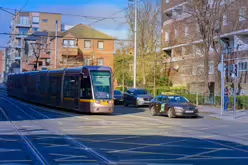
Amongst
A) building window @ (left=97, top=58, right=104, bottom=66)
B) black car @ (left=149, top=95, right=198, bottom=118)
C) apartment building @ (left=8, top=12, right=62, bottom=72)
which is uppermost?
apartment building @ (left=8, top=12, right=62, bottom=72)

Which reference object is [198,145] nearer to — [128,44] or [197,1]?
[197,1]

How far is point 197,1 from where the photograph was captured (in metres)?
32.8

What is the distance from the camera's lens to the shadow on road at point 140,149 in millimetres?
9656

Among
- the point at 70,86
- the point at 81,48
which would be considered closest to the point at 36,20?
the point at 81,48

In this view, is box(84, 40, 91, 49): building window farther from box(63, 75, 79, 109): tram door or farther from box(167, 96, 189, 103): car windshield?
box(167, 96, 189, 103): car windshield

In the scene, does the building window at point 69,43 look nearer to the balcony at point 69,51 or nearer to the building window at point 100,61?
the balcony at point 69,51

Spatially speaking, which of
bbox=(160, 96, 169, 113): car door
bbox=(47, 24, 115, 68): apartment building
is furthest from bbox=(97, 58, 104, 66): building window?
bbox=(160, 96, 169, 113): car door

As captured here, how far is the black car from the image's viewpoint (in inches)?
926

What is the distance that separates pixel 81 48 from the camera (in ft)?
220

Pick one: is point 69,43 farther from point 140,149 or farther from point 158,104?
point 140,149

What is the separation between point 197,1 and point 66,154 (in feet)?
82.7

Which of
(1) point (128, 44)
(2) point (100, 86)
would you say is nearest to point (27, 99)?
(2) point (100, 86)

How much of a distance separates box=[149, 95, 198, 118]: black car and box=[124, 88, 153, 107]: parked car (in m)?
7.48

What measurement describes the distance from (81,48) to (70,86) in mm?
41843
